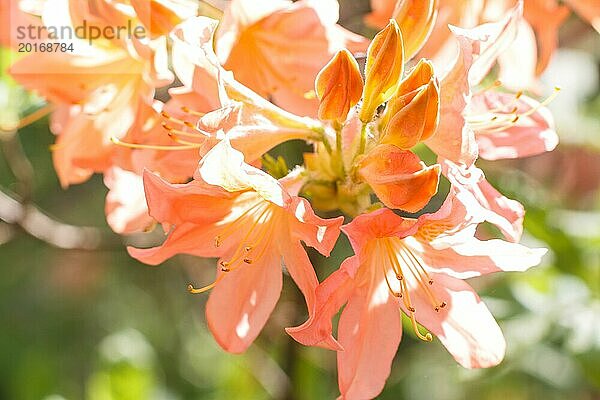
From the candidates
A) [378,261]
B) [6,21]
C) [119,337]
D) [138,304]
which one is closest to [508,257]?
[378,261]

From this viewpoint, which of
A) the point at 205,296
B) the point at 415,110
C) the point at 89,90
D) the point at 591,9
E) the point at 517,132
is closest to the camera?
the point at 415,110

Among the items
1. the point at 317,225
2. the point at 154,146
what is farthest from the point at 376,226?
the point at 154,146

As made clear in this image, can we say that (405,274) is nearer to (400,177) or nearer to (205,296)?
(400,177)

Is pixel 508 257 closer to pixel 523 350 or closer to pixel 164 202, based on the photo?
pixel 164 202

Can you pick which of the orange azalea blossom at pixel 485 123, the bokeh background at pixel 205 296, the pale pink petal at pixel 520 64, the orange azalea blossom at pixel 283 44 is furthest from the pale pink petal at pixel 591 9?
the orange azalea blossom at pixel 283 44

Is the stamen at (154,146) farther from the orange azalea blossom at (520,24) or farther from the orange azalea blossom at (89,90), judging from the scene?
the orange azalea blossom at (520,24)
